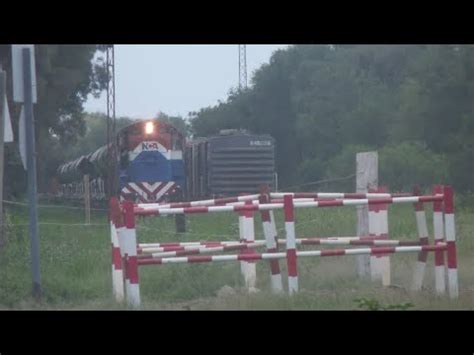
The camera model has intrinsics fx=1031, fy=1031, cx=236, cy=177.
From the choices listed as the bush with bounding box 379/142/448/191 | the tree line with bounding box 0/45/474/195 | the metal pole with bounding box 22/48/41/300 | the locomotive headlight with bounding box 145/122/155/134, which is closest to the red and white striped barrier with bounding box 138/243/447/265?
the metal pole with bounding box 22/48/41/300

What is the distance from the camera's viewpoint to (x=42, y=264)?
15.4 metres

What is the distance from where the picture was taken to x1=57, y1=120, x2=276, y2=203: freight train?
34.4 m

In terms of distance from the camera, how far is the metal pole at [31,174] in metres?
11.6

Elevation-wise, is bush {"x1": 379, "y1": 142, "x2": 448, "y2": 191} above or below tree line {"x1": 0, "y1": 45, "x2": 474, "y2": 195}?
below

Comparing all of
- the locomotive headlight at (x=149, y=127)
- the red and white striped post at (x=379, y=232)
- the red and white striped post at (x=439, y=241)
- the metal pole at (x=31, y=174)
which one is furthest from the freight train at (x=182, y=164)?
the red and white striped post at (x=439, y=241)

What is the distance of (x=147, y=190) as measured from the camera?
33.7m

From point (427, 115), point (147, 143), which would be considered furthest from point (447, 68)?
point (147, 143)

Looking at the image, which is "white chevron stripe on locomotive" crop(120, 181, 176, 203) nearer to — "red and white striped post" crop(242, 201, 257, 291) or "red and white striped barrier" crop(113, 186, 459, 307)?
"red and white striped post" crop(242, 201, 257, 291)

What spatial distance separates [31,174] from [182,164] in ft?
85.4

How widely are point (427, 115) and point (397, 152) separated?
4.06 m

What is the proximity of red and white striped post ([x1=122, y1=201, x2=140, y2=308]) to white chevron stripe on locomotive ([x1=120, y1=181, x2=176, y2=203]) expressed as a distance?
73.9 feet

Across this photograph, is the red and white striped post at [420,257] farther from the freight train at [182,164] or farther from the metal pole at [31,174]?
the freight train at [182,164]

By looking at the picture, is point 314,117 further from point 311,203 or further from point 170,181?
point 311,203

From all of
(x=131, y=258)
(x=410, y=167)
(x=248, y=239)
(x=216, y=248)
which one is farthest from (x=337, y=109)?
(x=131, y=258)
